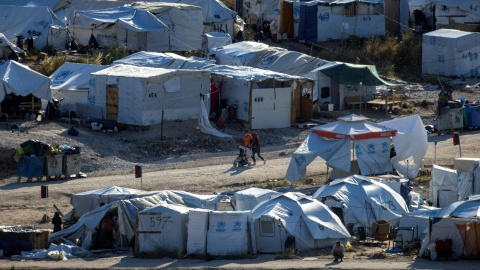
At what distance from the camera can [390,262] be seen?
21266mm

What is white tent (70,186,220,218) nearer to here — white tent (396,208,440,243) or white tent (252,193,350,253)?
white tent (252,193,350,253)

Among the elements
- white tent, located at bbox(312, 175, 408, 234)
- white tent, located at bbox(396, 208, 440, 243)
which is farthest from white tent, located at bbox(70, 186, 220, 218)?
white tent, located at bbox(396, 208, 440, 243)

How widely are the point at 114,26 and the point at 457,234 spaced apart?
28529 mm

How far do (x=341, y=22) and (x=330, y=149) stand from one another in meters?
24.3

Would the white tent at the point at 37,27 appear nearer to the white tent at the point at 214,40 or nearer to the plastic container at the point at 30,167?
the white tent at the point at 214,40

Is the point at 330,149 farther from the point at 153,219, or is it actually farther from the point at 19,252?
the point at 19,252

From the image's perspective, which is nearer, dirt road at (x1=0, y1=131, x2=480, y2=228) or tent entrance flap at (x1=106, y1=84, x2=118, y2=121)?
dirt road at (x1=0, y1=131, x2=480, y2=228)

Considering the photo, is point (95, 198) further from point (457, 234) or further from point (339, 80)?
point (339, 80)

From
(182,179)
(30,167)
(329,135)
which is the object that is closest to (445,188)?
(329,135)

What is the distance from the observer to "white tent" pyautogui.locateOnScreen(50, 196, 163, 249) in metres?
23.0

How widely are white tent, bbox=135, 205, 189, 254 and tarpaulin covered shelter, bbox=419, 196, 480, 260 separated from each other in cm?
587

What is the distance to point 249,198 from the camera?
24531 mm

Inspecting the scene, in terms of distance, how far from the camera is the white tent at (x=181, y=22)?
159 ft

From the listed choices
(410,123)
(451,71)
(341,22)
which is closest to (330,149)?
(410,123)
